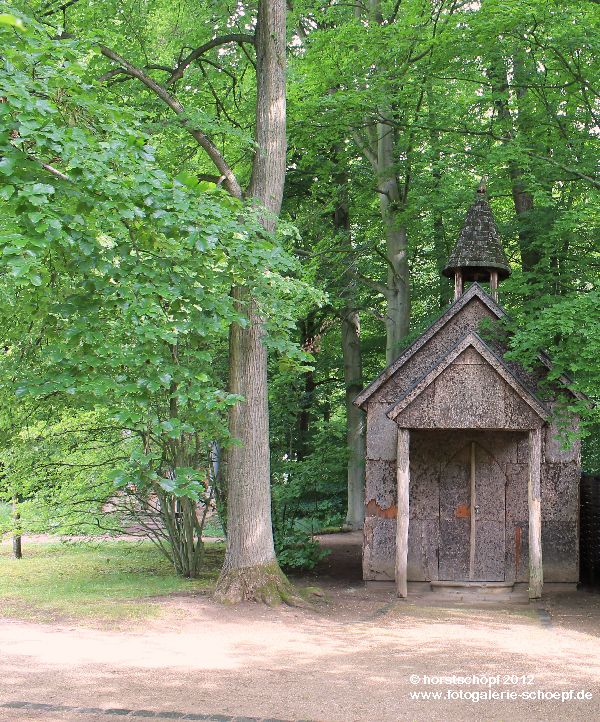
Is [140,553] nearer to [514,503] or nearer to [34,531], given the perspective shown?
[34,531]

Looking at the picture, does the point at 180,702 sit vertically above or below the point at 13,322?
below

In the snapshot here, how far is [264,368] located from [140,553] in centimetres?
905

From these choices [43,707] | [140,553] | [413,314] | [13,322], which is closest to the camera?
[43,707]

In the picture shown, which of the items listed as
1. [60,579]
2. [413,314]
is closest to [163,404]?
[60,579]

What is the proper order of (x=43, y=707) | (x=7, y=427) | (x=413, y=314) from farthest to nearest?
(x=413, y=314), (x=7, y=427), (x=43, y=707)

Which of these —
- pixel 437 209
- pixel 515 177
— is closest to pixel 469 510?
pixel 515 177

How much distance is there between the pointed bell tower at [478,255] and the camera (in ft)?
55.1

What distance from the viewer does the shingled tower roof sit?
1680 centimetres

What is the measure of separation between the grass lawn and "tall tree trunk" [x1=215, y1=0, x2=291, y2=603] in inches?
57.4

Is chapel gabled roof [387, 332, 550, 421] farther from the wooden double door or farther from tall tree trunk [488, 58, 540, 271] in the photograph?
tall tree trunk [488, 58, 540, 271]

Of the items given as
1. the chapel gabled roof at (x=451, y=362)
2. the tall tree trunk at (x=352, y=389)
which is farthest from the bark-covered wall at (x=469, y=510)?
the tall tree trunk at (x=352, y=389)

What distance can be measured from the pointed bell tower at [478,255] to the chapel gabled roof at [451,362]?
259cm

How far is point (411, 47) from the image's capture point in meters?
17.8

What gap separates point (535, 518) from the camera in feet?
46.1
